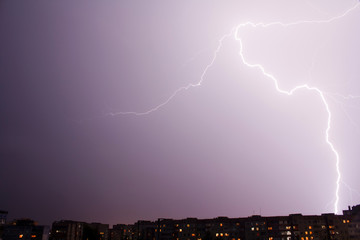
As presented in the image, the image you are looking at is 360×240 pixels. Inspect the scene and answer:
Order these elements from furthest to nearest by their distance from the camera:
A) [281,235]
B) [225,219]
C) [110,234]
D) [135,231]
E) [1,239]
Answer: [110,234] < [135,231] < [225,219] < [281,235] < [1,239]

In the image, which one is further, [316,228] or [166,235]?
[166,235]

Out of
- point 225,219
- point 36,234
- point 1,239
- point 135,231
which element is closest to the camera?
point 1,239

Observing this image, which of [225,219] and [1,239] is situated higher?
[225,219]

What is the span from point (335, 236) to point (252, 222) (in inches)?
624

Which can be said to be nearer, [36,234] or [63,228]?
[36,234]

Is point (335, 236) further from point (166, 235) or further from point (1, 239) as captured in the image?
point (1, 239)

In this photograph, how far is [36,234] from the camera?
58844mm

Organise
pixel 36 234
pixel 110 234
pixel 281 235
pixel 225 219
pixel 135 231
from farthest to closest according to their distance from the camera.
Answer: pixel 110 234 → pixel 135 231 → pixel 225 219 → pixel 281 235 → pixel 36 234

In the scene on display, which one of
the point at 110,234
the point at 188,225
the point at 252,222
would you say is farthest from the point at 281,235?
the point at 110,234

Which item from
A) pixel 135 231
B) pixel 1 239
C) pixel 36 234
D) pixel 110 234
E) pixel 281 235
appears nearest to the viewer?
pixel 1 239

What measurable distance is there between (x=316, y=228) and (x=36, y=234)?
53730 mm

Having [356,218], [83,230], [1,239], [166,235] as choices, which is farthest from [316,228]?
[1,239]

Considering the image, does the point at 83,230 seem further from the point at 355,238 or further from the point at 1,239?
the point at 355,238

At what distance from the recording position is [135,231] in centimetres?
9375
